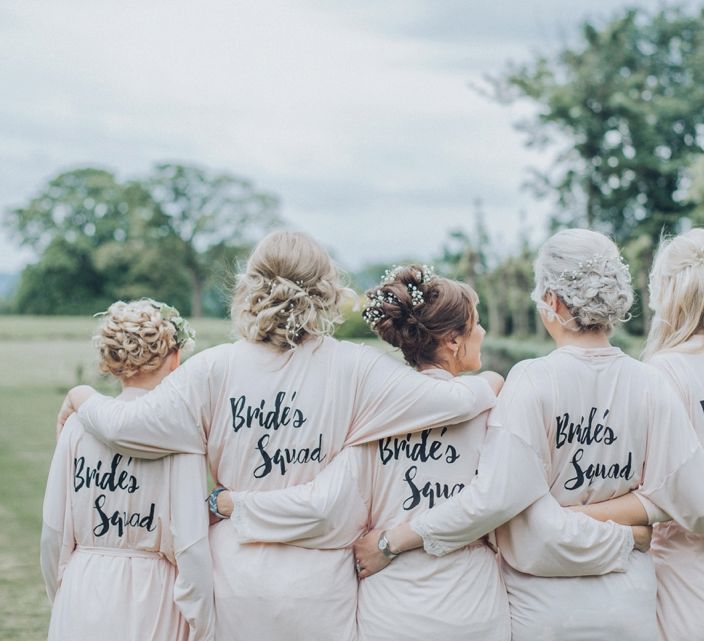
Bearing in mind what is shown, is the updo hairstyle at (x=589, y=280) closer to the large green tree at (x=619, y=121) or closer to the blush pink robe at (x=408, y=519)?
the blush pink robe at (x=408, y=519)

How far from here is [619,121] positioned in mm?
23516

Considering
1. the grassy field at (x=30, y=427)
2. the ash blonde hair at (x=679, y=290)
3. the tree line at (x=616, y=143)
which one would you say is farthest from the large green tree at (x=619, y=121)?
the ash blonde hair at (x=679, y=290)

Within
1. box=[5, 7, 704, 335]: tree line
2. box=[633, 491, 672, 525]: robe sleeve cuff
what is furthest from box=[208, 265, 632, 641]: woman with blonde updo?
box=[5, 7, 704, 335]: tree line

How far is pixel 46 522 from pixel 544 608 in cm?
166

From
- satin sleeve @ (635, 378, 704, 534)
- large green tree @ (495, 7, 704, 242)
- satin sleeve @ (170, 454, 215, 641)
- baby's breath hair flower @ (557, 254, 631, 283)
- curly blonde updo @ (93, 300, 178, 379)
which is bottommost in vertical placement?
satin sleeve @ (170, 454, 215, 641)

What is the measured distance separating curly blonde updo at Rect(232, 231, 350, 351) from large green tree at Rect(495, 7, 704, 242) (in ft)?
68.6

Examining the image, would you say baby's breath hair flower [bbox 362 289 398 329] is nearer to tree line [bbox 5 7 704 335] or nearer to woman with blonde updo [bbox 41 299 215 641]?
woman with blonde updo [bbox 41 299 215 641]

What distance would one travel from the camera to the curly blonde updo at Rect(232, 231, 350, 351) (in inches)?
115

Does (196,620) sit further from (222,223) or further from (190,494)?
(222,223)

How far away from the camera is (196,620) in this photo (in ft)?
9.48

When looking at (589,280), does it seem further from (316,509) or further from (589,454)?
(316,509)

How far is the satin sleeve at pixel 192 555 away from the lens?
288 centimetres

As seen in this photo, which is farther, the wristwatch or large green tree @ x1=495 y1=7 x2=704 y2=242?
large green tree @ x1=495 y1=7 x2=704 y2=242

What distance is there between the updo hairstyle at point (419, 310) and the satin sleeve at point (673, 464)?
0.66m
